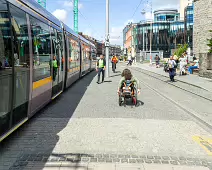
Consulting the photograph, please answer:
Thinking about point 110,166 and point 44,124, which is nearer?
point 110,166

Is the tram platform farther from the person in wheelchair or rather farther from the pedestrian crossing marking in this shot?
the person in wheelchair

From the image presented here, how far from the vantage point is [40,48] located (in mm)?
6832

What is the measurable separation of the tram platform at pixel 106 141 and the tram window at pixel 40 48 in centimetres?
121

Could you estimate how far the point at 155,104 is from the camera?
360 inches

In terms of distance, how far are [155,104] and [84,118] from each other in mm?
3143

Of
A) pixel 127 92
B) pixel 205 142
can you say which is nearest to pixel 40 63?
pixel 127 92

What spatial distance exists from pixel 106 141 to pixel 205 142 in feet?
6.27

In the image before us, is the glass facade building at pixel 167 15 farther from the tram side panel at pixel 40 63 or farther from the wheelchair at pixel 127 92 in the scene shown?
the tram side panel at pixel 40 63

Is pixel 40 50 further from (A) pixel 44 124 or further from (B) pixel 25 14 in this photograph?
(A) pixel 44 124

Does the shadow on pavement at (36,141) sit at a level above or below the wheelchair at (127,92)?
Result: below

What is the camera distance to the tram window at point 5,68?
168 inches

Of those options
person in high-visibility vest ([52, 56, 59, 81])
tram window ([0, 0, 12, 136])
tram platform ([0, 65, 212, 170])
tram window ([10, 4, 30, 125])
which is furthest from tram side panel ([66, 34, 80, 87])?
tram window ([0, 0, 12, 136])

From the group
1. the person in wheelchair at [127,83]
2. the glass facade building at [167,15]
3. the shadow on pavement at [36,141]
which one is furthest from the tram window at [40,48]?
the glass facade building at [167,15]

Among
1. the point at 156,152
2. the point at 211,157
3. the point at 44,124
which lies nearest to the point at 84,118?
the point at 44,124
